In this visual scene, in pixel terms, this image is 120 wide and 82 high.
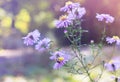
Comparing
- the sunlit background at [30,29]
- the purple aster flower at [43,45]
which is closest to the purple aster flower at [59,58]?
the purple aster flower at [43,45]

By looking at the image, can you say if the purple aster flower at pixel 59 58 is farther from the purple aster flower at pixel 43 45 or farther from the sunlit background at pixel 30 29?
the sunlit background at pixel 30 29

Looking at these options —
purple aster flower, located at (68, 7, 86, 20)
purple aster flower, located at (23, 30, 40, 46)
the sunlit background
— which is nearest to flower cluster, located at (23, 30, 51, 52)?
purple aster flower, located at (23, 30, 40, 46)

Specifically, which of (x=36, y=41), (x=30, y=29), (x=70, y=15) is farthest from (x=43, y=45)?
(x=30, y=29)

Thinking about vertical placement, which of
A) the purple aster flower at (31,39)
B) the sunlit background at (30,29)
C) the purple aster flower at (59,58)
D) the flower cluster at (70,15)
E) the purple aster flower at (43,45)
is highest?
the sunlit background at (30,29)

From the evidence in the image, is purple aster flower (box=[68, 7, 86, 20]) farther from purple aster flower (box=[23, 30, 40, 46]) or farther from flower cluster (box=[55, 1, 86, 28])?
purple aster flower (box=[23, 30, 40, 46])

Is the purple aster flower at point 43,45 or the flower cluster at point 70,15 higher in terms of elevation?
the flower cluster at point 70,15

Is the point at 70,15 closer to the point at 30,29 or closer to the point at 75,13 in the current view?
the point at 75,13

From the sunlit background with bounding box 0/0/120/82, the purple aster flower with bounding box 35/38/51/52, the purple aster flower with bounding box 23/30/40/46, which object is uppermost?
the sunlit background with bounding box 0/0/120/82

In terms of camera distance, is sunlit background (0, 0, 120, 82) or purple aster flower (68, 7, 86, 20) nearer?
purple aster flower (68, 7, 86, 20)
